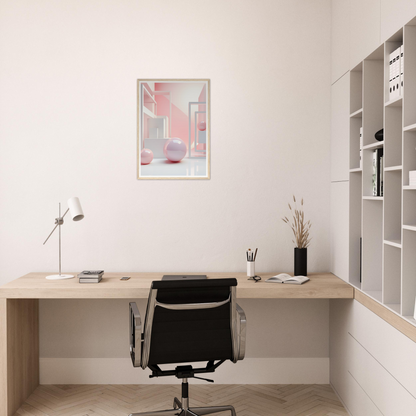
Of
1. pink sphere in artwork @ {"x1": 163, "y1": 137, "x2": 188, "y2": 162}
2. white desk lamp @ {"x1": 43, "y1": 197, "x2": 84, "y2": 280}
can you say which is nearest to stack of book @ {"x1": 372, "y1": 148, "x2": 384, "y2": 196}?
pink sphere in artwork @ {"x1": 163, "y1": 137, "x2": 188, "y2": 162}

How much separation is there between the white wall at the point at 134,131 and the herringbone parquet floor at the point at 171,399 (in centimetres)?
45

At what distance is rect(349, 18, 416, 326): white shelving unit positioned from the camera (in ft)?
6.54

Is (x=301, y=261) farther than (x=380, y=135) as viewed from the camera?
Yes

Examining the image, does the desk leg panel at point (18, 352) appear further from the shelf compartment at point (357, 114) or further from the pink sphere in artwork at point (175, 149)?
the shelf compartment at point (357, 114)

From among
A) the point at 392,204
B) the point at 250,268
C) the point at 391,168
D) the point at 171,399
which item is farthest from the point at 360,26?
the point at 171,399

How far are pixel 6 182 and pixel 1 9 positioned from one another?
1324 millimetres

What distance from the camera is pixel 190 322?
7.19 ft

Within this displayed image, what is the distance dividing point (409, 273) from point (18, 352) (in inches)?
98.6

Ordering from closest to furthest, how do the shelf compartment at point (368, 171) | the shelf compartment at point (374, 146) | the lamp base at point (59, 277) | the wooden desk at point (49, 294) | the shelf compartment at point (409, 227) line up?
the shelf compartment at point (409, 227)
the shelf compartment at point (374, 146)
the shelf compartment at point (368, 171)
the wooden desk at point (49, 294)
the lamp base at point (59, 277)

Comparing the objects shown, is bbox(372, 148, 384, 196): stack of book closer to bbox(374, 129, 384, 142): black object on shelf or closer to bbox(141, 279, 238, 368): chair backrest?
bbox(374, 129, 384, 142): black object on shelf

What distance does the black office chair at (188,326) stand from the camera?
6.92ft

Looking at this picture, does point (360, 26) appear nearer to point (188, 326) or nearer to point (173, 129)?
point (173, 129)

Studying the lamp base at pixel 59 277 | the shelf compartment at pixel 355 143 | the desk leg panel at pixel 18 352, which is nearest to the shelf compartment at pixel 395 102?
the shelf compartment at pixel 355 143

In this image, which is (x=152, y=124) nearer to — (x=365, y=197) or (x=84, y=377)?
(x=365, y=197)
